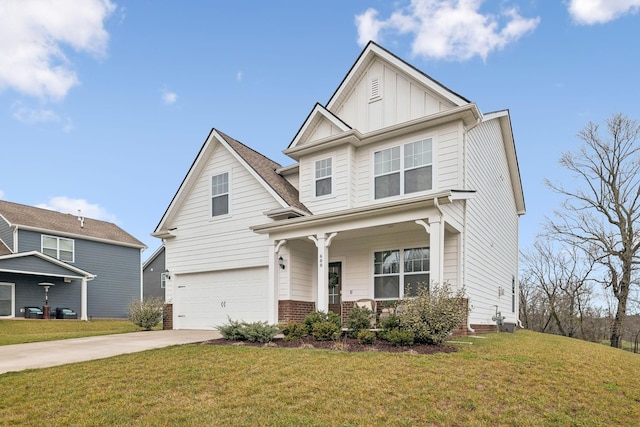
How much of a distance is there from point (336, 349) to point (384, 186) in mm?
5990

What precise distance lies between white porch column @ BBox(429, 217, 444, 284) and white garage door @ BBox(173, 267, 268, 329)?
6.01 metres

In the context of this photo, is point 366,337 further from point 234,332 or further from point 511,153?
point 511,153

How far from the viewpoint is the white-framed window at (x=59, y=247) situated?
25.3 metres

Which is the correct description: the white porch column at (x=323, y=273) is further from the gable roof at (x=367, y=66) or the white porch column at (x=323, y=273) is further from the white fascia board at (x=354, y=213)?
the gable roof at (x=367, y=66)

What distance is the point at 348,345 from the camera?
30.4 ft

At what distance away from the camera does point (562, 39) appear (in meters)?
16.4

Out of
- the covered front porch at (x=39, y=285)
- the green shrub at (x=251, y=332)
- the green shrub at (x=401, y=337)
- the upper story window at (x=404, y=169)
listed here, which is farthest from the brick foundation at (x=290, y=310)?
the covered front porch at (x=39, y=285)

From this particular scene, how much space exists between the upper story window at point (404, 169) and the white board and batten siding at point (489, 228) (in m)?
1.21

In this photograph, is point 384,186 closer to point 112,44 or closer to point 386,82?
point 386,82

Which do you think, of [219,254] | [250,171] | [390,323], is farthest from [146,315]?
[390,323]

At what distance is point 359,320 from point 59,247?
2260 cm

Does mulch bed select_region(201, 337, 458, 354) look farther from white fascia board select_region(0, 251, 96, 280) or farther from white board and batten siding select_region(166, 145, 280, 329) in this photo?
white fascia board select_region(0, 251, 96, 280)

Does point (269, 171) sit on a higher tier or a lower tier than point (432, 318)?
higher

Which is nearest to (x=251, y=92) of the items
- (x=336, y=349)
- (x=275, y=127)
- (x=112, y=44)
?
(x=275, y=127)
